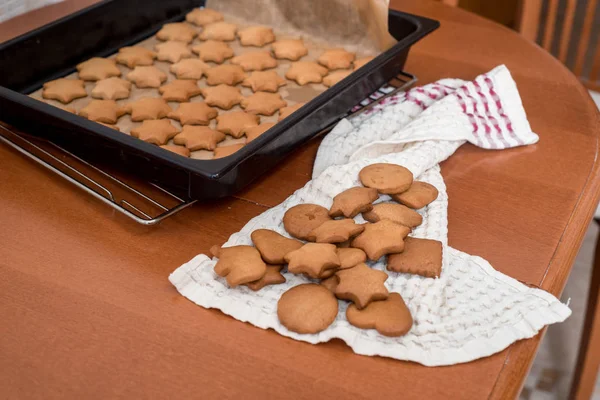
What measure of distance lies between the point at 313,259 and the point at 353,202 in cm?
13

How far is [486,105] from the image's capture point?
41.4 inches

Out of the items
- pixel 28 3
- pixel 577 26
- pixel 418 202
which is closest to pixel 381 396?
pixel 418 202

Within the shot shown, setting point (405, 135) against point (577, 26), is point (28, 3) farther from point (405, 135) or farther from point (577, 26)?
point (577, 26)

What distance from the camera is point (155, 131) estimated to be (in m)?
0.96

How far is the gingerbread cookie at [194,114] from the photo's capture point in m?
1.01

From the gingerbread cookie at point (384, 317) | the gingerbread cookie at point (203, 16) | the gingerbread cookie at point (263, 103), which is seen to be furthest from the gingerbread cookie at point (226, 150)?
the gingerbread cookie at point (203, 16)

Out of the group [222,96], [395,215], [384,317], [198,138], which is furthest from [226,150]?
[384,317]

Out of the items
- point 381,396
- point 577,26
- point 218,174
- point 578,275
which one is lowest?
point 578,275

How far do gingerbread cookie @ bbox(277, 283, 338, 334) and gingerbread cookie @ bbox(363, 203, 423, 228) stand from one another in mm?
144

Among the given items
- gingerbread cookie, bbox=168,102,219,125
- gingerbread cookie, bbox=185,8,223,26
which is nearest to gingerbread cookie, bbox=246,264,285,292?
gingerbread cookie, bbox=168,102,219,125

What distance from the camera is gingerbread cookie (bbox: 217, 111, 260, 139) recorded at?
0.99 metres

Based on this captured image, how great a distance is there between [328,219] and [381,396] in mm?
256

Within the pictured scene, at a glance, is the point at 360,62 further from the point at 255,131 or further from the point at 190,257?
the point at 190,257

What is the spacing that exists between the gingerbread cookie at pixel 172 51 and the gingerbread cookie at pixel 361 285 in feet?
2.03
